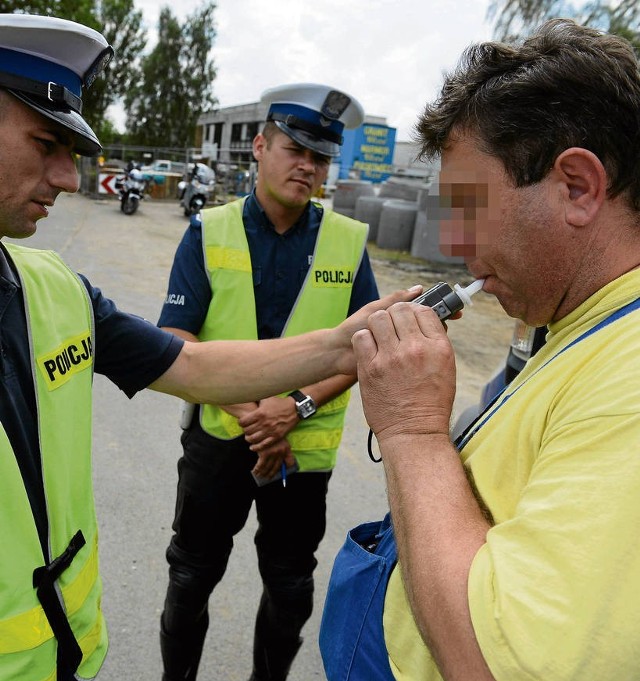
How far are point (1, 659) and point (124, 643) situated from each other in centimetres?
148

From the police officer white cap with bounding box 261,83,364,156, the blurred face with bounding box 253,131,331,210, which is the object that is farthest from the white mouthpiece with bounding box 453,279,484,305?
the police officer white cap with bounding box 261,83,364,156

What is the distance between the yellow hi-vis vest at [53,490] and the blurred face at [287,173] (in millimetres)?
1053

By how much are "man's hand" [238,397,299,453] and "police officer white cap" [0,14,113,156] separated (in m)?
1.13

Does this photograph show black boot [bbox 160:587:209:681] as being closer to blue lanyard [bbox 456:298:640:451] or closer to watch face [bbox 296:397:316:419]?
watch face [bbox 296:397:316:419]

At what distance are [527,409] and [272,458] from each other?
4.65 ft

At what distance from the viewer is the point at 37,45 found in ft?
4.58

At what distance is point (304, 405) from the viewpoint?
2412mm

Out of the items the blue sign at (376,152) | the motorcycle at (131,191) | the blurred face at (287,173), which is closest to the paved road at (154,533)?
the blurred face at (287,173)

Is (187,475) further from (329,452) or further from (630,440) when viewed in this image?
(630,440)

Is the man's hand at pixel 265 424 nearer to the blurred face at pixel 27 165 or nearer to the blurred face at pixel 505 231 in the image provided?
the blurred face at pixel 27 165

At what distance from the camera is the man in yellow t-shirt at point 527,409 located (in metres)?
0.80

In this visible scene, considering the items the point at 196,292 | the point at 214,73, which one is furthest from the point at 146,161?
the point at 196,292

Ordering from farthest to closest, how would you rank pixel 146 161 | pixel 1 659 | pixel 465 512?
pixel 146 161, pixel 1 659, pixel 465 512

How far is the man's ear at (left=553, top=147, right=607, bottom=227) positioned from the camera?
1.03 m
